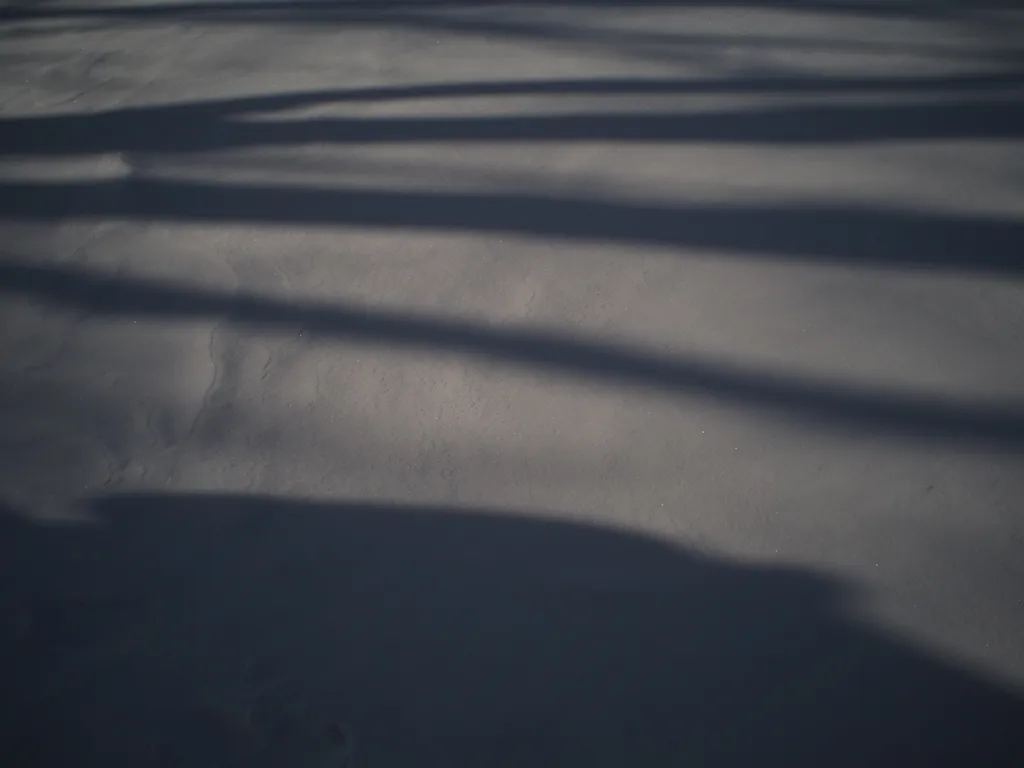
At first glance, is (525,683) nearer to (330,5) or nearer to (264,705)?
(264,705)

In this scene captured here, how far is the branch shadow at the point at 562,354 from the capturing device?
1.50 metres

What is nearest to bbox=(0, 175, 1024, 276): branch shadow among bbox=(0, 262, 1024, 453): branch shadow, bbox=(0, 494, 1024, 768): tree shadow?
bbox=(0, 262, 1024, 453): branch shadow

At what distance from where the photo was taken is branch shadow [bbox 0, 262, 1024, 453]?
1.50m

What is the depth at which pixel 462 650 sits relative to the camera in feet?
4.17

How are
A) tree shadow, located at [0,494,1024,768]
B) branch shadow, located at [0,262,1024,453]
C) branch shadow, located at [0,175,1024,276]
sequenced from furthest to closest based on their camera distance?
branch shadow, located at [0,175,1024,276], branch shadow, located at [0,262,1024,453], tree shadow, located at [0,494,1024,768]

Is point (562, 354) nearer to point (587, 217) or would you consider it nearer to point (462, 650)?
point (587, 217)

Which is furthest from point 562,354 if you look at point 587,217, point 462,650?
point 462,650

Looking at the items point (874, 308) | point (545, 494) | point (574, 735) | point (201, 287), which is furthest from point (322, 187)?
point (574, 735)

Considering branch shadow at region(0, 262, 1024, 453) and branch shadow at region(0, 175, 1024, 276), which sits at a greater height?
branch shadow at region(0, 175, 1024, 276)

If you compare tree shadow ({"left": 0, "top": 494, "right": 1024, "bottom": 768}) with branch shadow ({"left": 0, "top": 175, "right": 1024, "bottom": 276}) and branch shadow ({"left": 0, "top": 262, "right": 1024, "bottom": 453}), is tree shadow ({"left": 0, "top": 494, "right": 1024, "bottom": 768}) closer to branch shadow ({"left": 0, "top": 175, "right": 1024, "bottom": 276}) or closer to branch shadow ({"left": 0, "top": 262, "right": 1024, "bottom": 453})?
branch shadow ({"left": 0, "top": 262, "right": 1024, "bottom": 453})

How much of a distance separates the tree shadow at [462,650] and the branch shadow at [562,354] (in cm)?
40

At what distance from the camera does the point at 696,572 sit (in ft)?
4.33

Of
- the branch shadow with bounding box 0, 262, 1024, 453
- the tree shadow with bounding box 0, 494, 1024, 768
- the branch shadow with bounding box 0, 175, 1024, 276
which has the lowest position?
the tree shadow with bounding box 0, 494, 1024, 768

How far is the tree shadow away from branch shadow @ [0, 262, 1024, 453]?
397mm
